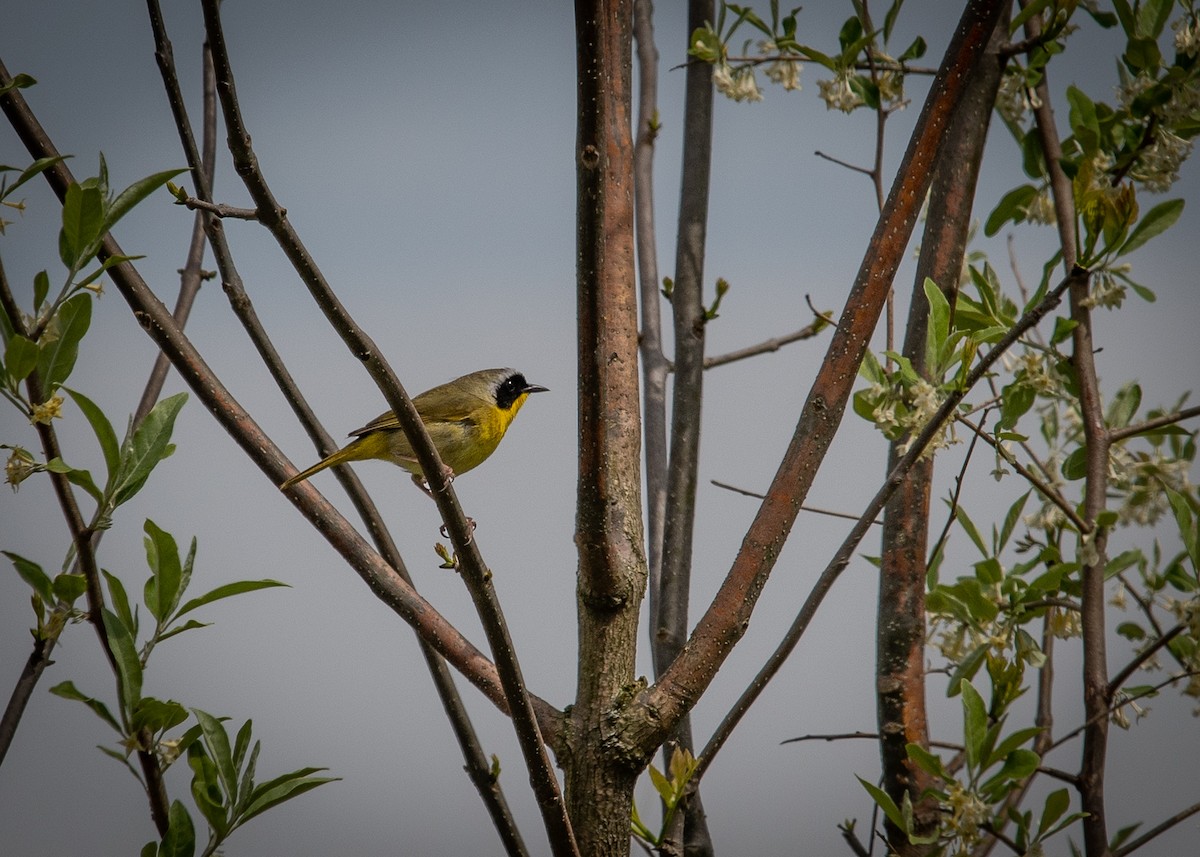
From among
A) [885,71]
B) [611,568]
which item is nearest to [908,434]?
[611,568]

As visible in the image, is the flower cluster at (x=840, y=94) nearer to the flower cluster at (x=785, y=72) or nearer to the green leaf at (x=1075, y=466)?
the flower cluster at (x=785, y=72)

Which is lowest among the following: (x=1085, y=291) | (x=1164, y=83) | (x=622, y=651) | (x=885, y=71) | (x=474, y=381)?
(x=622, y=651)

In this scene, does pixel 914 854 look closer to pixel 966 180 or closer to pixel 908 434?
pixel 908 434

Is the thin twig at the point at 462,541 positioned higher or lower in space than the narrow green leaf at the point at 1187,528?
lower

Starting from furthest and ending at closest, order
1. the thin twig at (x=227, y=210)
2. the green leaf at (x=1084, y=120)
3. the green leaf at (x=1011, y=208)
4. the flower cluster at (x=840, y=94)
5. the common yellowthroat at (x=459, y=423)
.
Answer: the common yellowthroat at (x=459, y=423), the flower cluster at (x=840, y=94), the green leaf at (x=1011, y=208), the green leaf at (x=1084, y=120), the thin twig at (x=227, y=210)

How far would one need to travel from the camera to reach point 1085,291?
1560 mm

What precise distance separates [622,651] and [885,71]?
4.25 ft

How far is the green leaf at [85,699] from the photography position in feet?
4.10

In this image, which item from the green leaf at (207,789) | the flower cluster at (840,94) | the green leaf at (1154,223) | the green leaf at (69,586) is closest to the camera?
the green leaf at (69,586)

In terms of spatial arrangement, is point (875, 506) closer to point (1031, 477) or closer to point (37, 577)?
point (1031, 477)

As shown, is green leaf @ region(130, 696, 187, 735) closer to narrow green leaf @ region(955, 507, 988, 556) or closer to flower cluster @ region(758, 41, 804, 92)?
narrow green leaf @ region(955, 507, 988, 556)

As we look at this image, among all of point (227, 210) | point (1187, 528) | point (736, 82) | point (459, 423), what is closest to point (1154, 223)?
point (1187, 528)

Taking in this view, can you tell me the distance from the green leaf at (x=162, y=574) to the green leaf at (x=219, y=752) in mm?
150

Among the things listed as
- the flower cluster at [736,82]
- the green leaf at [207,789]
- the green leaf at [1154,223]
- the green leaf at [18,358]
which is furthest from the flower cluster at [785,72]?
the green leaf at [207,789]
